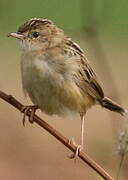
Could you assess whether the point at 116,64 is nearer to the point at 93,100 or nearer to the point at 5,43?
the point at 5,43

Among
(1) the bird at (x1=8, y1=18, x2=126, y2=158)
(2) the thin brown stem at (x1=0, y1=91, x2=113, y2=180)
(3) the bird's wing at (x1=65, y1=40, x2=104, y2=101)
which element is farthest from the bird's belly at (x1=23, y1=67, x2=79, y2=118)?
(2) the thin brown stem at (x1=0, y1=91, x2=113, y2=180)

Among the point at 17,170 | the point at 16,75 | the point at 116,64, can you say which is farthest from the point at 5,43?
the point at 17,170

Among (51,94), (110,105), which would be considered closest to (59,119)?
(110,105)

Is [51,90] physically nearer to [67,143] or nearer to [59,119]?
[67,143]

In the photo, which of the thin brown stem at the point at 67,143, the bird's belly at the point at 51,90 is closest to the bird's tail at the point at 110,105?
the bird's belly at the point at 51,90

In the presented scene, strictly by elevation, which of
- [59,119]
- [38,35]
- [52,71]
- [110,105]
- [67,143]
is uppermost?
[38,35]
